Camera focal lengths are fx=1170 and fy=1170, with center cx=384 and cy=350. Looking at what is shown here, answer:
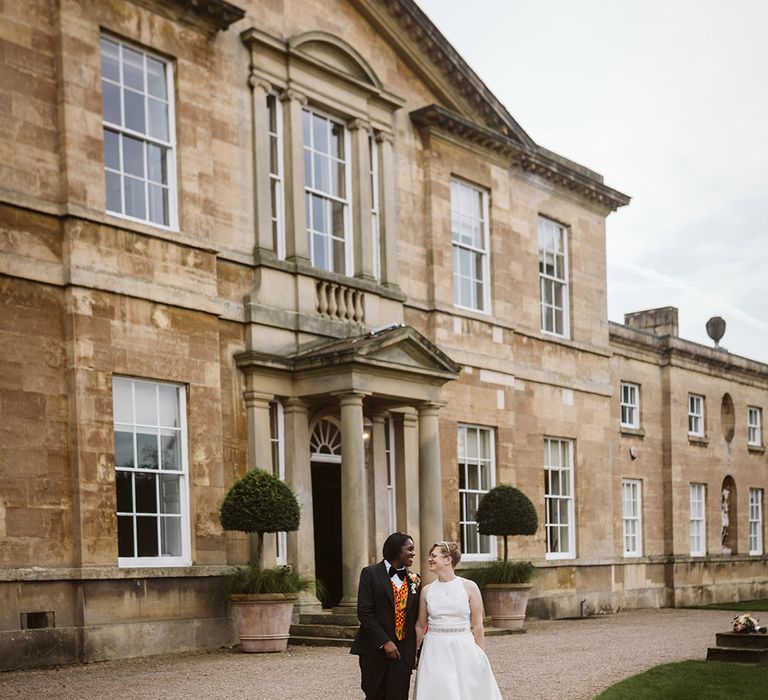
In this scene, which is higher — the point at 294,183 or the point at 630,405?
the point at 294,183

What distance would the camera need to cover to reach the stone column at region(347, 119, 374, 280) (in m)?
18.1

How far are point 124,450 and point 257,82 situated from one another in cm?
571

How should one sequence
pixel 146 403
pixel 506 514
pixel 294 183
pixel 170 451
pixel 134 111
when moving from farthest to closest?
pixel 506 514 → pixel 294 183 → pixel 134 111 → pixel 170 451 → pixel 146 403

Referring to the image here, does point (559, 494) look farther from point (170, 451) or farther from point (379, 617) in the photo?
point (379, 617)

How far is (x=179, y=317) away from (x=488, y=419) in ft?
24.3

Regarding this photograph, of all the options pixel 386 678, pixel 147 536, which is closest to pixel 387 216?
pixel 147 536

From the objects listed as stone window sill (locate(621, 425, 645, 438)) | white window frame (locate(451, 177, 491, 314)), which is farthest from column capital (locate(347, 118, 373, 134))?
stone window sill (locate(621, 425, 645, 438))

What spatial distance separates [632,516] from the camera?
27.0 meters

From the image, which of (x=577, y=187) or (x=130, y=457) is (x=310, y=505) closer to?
(x=130, y=457)

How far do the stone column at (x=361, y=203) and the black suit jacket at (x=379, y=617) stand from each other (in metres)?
10.2

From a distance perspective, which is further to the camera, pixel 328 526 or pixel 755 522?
pixel 755 522

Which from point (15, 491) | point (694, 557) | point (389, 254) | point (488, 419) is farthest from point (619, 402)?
point (15, 491)

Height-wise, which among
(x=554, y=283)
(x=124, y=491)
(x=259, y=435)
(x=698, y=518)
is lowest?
(x=698, y=518)

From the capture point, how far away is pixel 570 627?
19.4m
